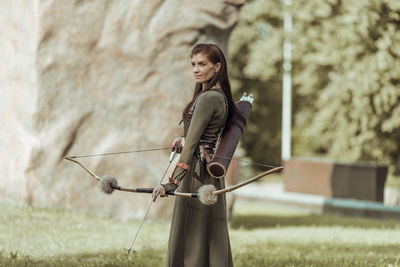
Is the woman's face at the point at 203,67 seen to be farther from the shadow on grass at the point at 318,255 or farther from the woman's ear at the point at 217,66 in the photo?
the shadow on grass at the point at 318,255

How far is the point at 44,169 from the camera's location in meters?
7.91

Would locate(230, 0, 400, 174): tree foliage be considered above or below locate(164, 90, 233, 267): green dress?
above

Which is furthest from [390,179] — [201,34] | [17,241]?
[17,241]

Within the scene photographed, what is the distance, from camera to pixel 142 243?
7.04 meters

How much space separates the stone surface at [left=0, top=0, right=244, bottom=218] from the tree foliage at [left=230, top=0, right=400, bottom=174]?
7556 mm

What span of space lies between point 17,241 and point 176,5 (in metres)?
4.18

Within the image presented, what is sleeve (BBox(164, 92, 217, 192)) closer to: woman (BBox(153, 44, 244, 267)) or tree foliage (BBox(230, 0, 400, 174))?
woman (BBox(153, 44, 244, 267))

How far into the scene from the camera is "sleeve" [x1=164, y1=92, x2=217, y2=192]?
4.17m

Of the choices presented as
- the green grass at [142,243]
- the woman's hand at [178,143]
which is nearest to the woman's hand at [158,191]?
the woman's hand at [178,143]

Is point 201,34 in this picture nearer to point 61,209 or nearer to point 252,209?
point 61,209

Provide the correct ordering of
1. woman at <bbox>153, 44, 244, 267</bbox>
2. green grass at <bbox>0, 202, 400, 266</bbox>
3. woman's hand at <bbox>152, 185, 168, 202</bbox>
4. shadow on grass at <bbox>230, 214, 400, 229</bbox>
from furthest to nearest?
shadow on grass at <bbox>230, 214, 400, 229</bbox> < green grass at <bbox>0, 202, 400, 266</bbox> < woman at <bbox>153, 44, 244, 267</bbox> < woman's hand at <bbox>152, 185, 168, 202</bbox>

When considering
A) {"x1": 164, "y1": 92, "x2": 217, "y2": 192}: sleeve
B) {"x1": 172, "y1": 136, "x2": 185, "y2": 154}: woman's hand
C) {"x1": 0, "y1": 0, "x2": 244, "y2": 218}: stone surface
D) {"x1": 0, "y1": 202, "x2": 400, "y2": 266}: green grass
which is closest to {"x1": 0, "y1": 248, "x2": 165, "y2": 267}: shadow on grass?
{"x1": 0, "y1": 202, "x2": 400, "y2": 266}: green grass

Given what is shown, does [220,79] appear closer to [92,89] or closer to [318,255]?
[318,255]

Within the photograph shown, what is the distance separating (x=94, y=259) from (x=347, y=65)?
11870 millimetres
